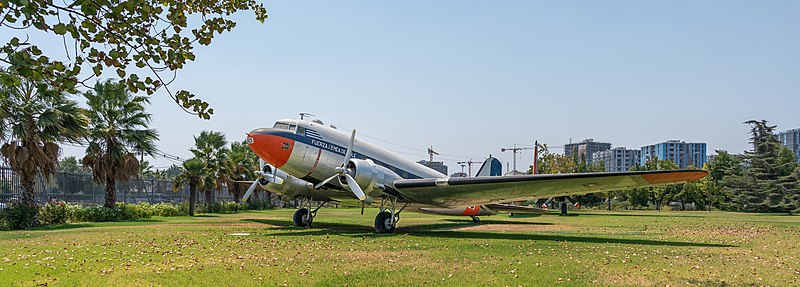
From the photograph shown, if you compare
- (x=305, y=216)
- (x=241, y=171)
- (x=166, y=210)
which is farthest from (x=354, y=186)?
(x=241, y=171)

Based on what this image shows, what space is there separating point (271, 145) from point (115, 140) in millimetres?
12936

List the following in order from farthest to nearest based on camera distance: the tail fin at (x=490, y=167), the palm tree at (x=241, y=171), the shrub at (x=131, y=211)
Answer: the palm tree at (x=241, y=171), the shrub at (x=131, y=211), the tail fin at (x=490, y=167)

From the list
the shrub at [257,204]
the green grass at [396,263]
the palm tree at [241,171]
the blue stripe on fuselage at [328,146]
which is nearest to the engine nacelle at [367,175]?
the blue stripe on fuselage at [328,146]

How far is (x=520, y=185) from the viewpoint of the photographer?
1727cm

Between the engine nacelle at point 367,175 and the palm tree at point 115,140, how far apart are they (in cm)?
1445

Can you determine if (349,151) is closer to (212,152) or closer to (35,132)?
(35,132)

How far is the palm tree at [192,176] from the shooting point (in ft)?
126

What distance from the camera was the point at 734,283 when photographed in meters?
8.25

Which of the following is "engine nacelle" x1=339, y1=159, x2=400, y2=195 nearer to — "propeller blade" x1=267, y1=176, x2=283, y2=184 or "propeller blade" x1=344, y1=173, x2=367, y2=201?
"propeller blade" x1=344, y1=173, x2=367, y2=201

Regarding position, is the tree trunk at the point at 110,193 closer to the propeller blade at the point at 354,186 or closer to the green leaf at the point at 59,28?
the propeller blade at the point at 354,186

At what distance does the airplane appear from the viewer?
1739 centimetres

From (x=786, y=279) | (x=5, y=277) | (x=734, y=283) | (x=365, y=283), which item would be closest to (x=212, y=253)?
(x=5, y=277)

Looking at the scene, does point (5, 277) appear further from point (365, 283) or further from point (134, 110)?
point (134, 110)

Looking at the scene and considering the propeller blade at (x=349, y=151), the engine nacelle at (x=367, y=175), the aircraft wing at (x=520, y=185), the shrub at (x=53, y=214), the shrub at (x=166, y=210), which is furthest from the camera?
the shrub at (x=166, y=210)
